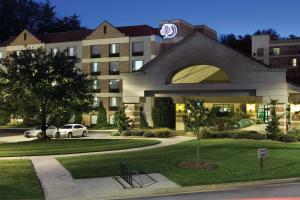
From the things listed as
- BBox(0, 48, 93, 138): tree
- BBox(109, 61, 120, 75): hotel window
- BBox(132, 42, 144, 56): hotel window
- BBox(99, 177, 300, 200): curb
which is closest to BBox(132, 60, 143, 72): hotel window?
BBox(132, 42, 144, 56): hotel window

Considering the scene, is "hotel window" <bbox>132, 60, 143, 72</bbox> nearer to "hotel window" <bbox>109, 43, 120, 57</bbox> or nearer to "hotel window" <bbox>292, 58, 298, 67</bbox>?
"hotel window" <bbox>109, 43, 120, 57</bbox>

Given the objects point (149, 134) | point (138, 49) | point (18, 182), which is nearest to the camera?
point (18, 182)

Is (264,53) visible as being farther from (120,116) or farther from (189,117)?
(189,117)

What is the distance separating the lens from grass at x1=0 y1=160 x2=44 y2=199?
1717cm

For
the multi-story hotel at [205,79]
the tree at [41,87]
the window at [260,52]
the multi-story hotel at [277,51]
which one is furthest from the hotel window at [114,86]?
the window at [260,52]

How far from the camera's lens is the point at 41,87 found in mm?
38219

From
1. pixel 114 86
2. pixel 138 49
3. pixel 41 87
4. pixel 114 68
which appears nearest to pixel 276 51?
pixel 138 49

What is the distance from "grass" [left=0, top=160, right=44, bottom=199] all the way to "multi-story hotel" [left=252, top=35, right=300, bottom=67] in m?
82.8

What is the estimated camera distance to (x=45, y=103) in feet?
129

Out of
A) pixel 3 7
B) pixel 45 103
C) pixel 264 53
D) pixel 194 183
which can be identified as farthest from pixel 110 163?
pixel 3 7

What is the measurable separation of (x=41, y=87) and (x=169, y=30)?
3378 centimetres

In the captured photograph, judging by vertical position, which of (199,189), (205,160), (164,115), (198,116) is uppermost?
(198,116)

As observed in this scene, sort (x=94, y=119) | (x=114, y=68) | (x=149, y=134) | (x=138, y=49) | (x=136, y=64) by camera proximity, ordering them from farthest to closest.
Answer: (x=94, y=119), (x=114, y=68), (x=136, y=64), (x=138, y=49), (x=149, y=134)

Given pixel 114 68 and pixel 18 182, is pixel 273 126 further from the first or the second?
pixel 114 68
